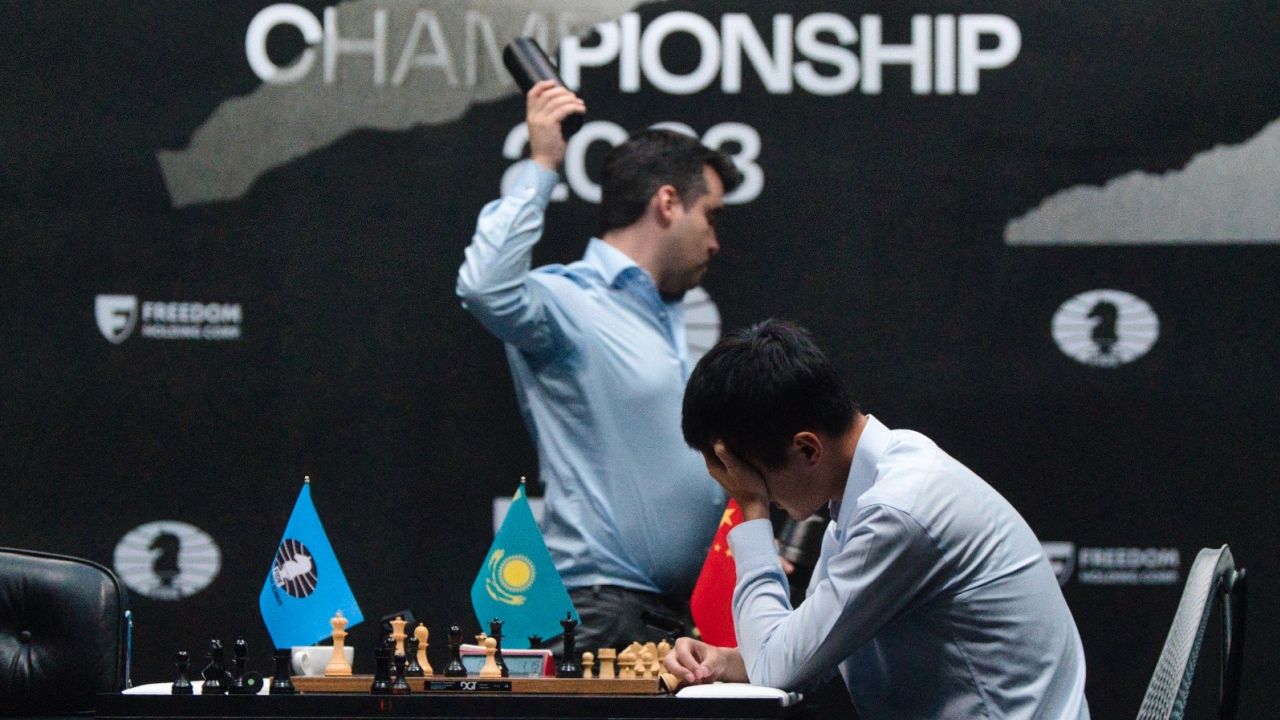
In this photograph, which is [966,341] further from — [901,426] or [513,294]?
[513,294]

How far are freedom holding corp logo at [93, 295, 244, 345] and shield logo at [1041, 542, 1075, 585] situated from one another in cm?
211

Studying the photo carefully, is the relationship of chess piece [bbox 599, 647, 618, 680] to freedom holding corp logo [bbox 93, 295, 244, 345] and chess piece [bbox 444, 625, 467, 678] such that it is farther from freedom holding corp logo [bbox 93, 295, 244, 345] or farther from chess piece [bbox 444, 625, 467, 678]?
freedom holding corp logo [bbox 93, 295, 244, 345]

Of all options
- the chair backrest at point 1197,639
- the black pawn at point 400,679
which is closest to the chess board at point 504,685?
the black pawn at point 400,679

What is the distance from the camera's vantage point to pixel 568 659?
2168mm

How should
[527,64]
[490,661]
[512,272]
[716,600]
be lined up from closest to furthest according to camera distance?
[490,661]
[716,600]
[512,272]
[527,64]

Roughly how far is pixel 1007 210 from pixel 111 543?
2389 mm

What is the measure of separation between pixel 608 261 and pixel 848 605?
5.42 ft

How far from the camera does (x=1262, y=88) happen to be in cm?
371

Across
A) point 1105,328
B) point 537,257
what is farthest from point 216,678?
point 1105,328

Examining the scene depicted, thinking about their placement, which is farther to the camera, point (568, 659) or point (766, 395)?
point (568, 659)

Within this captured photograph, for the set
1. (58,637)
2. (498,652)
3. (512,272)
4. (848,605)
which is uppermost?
(512,272)

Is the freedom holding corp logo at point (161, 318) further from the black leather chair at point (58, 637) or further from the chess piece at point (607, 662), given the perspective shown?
the chess piece at point (607, 662)

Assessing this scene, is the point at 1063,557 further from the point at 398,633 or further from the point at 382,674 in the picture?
the point at 382,674

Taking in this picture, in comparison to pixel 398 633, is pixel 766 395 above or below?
above
